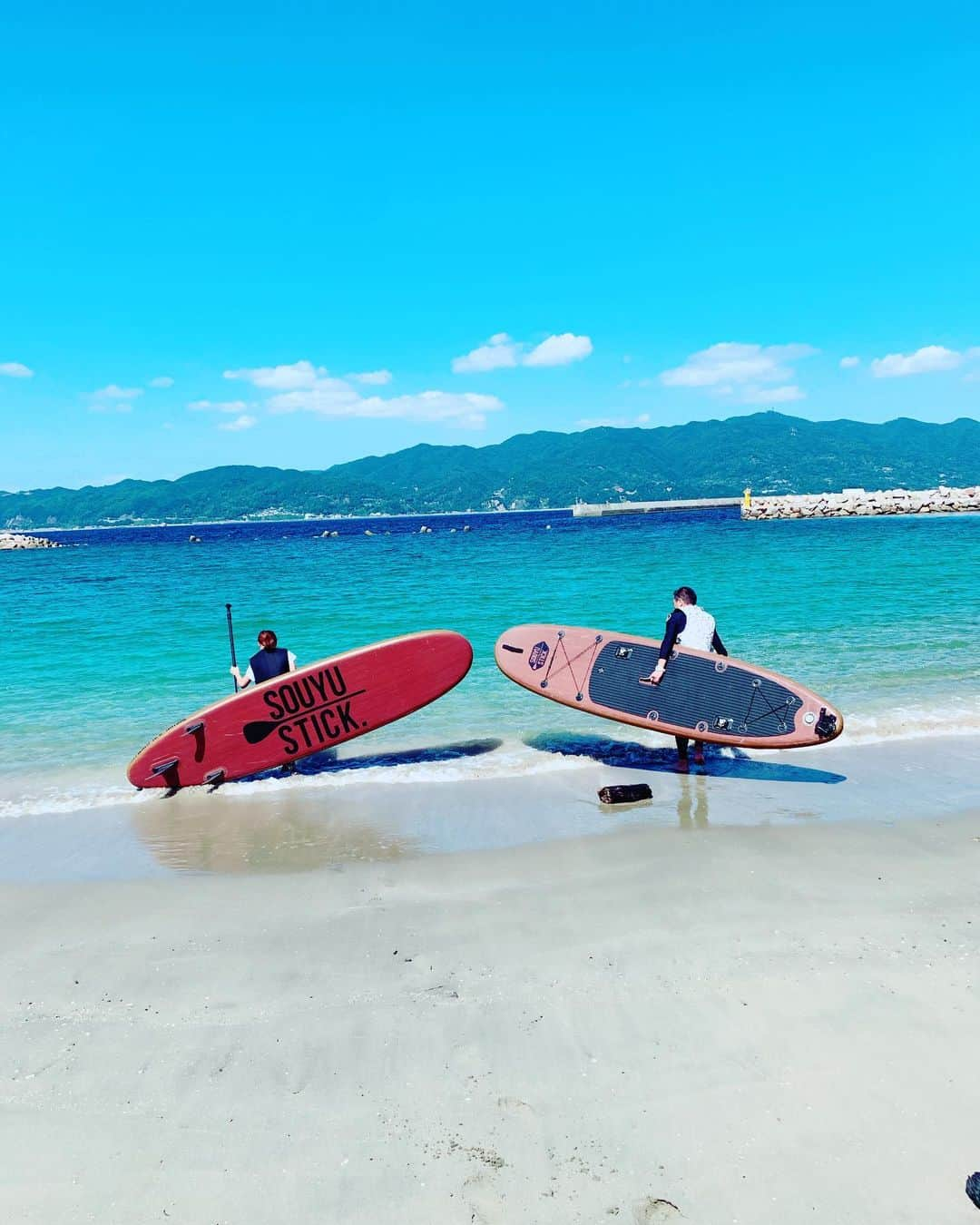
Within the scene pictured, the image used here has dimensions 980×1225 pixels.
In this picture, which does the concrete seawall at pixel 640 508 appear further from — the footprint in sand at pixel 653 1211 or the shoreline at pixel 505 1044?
the footprint in sand at pixel 653 1211

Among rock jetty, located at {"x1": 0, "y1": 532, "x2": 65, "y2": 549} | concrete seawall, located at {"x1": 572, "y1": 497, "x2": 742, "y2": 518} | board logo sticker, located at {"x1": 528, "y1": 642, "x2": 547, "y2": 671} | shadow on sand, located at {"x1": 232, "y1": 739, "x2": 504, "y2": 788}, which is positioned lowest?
shadow on sand, located at {"x1": 232, "y1": 739, "x2": 504, "y2": 788}

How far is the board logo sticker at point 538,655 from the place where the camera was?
989cm

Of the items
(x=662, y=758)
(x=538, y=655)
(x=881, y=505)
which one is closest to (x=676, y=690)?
(x=662, y=758)

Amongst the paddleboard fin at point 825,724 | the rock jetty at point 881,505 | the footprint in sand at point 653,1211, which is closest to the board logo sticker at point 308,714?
the paddleboard fin at point 825,724

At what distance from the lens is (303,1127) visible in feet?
11.9

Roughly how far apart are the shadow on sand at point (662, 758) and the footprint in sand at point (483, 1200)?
5892 mm

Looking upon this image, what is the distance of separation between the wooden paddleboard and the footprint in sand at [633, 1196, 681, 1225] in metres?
5.50

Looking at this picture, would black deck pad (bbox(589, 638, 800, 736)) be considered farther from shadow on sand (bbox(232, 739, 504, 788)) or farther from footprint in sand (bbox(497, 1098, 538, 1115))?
footprint in sand (bbox(497, 1098, 538, 1115))

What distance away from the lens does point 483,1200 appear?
322 cm

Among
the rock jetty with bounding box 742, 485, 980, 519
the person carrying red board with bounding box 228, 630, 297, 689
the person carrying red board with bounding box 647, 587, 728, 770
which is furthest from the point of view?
the rock jetty with bounding box 742, 485, 980, 519

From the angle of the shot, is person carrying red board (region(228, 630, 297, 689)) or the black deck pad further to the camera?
person carrying red board (region(228, 630, 297, 689))

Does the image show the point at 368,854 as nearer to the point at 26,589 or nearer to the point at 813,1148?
the point at 813,1148

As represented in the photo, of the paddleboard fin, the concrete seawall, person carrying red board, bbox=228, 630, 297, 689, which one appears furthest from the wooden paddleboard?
the concrete seawall

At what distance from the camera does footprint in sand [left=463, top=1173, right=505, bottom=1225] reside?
315 centimetres
